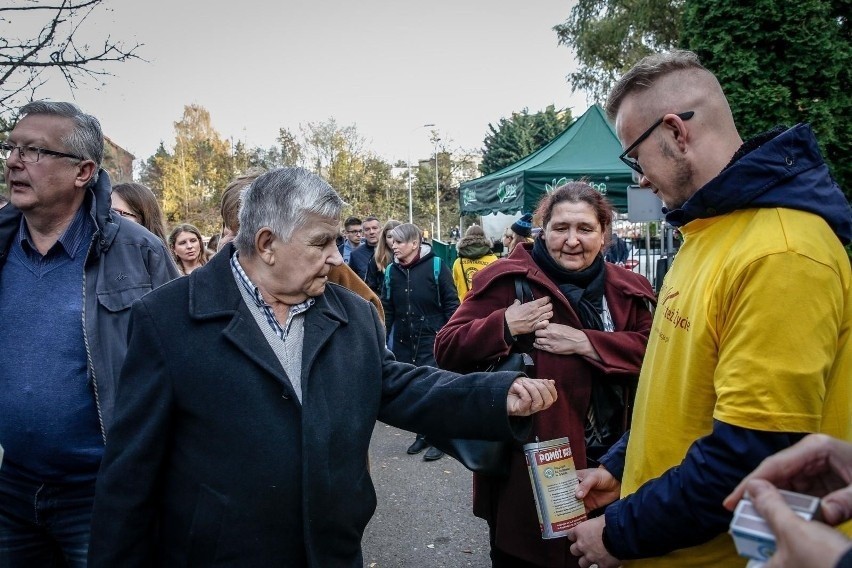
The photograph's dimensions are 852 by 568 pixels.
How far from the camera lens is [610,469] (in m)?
2.07

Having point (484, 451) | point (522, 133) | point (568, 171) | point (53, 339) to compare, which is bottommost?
point (484, 451)

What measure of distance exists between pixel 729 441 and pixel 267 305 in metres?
1.31

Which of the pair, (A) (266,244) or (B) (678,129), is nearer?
(B) (678,129)

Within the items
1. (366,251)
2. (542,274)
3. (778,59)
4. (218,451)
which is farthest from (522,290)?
(366,251)

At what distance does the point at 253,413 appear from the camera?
1.71 metres

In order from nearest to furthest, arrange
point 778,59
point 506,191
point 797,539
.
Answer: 1. point 797,539
2. point 778,59
3. point 506,191

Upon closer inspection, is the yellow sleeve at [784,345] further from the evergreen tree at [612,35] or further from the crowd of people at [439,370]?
the evergreen tree at [612,35]

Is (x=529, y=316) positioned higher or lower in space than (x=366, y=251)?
lower

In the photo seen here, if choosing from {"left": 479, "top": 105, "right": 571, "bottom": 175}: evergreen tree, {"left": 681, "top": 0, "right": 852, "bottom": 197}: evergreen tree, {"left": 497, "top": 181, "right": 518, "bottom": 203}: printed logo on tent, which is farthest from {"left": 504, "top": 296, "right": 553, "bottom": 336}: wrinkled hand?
{"left": 479, "top": 105, "right": 571, "bottom": 175}: evergreen tree

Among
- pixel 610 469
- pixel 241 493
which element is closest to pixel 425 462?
pixel 610 469

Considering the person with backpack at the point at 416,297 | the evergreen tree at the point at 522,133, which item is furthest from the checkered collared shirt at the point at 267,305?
the evergreen tree at the point at 522,133

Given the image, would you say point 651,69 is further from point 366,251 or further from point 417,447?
point 366,251

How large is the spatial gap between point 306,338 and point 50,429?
42.1 inches

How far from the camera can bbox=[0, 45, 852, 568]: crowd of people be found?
1332mm
